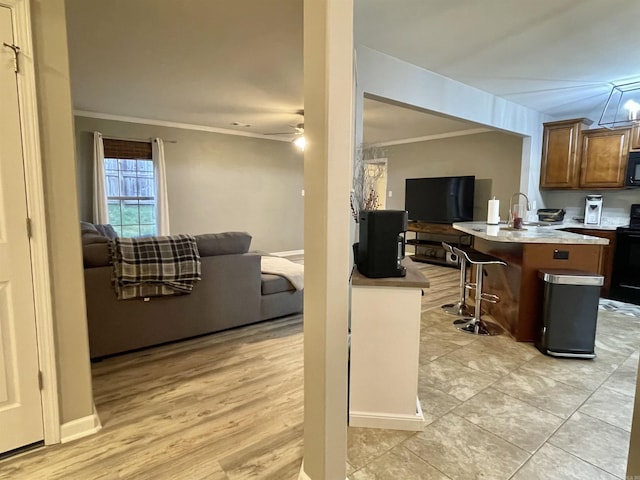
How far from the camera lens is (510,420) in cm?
204

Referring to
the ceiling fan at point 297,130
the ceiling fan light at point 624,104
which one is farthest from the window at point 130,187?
→ the ceiling fan light at point 624,104

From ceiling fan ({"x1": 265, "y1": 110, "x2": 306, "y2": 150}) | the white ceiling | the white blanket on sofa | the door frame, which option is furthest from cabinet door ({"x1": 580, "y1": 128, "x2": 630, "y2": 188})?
the door frame

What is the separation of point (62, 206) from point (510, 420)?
109 inches

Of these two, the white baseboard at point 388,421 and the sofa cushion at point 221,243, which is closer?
the white baseboard at point 388,421

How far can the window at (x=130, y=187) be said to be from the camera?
18.3 feet

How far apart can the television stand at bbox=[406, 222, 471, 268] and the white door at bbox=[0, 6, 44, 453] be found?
5928 mm

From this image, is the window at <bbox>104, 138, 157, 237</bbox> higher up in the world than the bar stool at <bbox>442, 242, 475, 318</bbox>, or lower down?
higher up

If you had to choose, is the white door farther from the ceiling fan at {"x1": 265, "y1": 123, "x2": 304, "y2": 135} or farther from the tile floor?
the ceiling fan at {"x1": 265, "y1": 123, "x2": 304, "y2": 135}

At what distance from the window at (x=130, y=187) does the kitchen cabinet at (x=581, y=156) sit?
252 inches

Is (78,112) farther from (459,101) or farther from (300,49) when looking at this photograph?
(459,101)

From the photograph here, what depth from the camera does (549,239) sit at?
2963 mm

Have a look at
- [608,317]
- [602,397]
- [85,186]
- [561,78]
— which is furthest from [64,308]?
[608,317]

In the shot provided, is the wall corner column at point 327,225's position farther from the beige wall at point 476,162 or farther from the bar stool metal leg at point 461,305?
the beige wall at point 476,162

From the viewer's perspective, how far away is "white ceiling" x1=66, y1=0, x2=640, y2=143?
2377 millimetres
